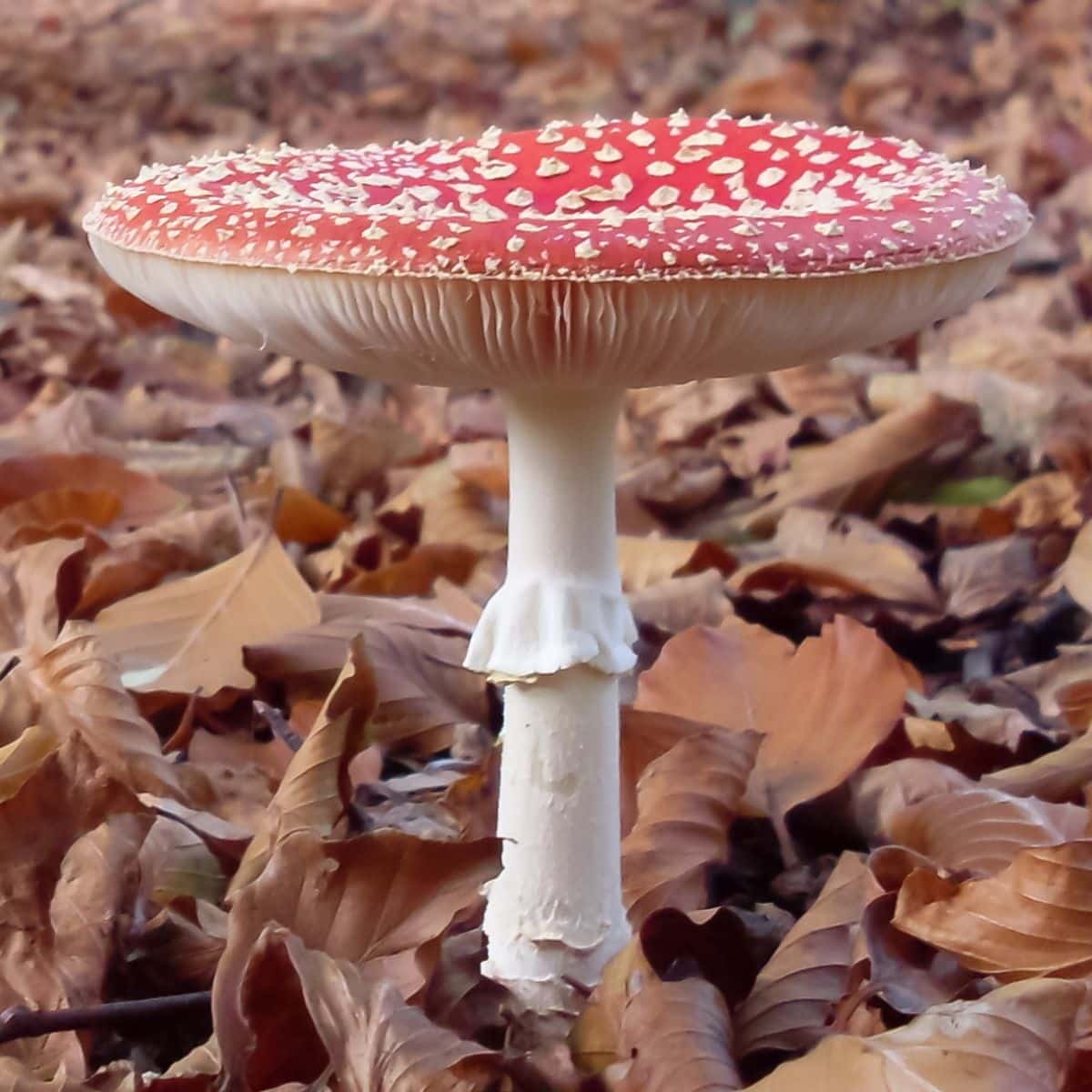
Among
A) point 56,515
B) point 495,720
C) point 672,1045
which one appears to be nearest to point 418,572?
point 495,720

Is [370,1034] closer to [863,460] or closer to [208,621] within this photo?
[208,621]

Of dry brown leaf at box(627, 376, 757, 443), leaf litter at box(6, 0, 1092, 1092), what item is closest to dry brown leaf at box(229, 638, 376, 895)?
leaf litter at box(6, 0, 1092, 1092)

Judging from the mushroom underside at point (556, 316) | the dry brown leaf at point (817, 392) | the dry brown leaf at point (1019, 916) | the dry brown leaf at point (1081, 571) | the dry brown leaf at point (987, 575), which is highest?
the mushroom underside at point (556, 316)

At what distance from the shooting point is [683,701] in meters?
1.93

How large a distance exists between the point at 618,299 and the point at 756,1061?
0.79 metres

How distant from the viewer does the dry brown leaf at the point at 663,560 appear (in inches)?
95.7

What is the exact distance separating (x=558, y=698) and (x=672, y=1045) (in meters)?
0.37

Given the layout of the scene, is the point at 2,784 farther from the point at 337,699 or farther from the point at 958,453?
the point at 958,453

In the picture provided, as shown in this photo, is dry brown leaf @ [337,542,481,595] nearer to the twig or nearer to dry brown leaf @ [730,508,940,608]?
dry brown leaf @ [730,508,940,608]

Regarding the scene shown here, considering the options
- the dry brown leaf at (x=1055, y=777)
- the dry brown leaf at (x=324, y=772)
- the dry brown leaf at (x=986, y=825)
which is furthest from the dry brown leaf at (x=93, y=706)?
the dry brown leaf at (x=1055, y=777)

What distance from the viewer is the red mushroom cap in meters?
1.02

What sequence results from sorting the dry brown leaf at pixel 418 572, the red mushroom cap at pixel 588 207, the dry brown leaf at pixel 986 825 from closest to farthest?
the red mushroom cap at pixel 588 207 < the dry brown leaf at pixel 986 825 < the dry brown leaf at pixel 418 572

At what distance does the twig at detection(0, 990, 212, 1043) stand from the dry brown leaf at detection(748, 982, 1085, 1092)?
1.96ft

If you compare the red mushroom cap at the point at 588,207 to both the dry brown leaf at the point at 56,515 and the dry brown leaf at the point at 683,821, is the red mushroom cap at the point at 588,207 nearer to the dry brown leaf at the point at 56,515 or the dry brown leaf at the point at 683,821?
the dry brown leaf at the point at 683,821
